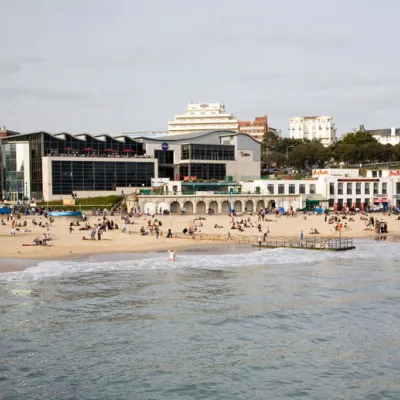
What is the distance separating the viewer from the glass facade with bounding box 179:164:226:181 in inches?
4419

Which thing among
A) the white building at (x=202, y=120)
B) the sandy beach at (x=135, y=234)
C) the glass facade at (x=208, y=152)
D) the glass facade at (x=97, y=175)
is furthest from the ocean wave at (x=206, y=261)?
the white building at (x=202, y=120)

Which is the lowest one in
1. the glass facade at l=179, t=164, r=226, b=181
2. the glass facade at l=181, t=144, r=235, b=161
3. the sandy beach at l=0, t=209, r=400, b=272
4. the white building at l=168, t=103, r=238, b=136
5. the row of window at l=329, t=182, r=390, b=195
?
the sandy beach at l=0, t=209, r=400, b=272

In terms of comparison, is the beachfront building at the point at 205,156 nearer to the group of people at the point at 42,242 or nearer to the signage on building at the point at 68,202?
the signage on building at the point at 68,202

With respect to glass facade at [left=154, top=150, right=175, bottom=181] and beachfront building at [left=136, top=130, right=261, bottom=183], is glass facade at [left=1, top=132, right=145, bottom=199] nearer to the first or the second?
glass facade at [left=154, top=150, right=175, bottom=181]

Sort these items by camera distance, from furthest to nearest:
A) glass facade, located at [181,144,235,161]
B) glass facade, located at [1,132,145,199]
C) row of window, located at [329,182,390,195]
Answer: glass facade, located at [181,144,235,161] → row of window, located at [329,182,390,195] → glass facade, located at [1,132,145,199]

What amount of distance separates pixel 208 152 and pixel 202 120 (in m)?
67.8

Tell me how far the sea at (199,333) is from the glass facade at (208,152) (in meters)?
67.5

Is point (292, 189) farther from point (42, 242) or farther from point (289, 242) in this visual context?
point (42, 242)

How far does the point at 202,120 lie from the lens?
181 metres

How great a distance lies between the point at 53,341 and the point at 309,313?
13.8 metres

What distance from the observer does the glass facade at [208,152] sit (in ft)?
370

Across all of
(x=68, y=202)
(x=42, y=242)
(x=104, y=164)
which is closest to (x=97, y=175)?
(x=104, y=164)

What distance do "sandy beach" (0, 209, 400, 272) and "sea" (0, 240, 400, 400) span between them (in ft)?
30.1

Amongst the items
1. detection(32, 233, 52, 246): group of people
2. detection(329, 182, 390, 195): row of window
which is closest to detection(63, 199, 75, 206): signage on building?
detection(32, 233, 52, 246): group of people
